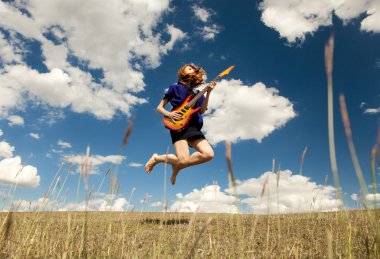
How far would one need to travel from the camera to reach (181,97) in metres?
6.06

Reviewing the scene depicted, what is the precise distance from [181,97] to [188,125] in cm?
55

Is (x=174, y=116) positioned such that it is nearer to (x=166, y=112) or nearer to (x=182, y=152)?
(x=166, y=112)

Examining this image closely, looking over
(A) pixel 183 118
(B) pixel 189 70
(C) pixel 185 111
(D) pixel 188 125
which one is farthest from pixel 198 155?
(B) pixel 189 70

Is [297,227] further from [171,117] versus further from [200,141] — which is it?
[171,117]

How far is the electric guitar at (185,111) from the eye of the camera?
584cm

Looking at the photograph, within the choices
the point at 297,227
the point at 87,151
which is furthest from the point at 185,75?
the point at 87,151

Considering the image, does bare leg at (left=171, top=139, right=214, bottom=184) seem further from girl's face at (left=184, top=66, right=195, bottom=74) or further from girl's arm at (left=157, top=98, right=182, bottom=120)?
girl's face at (left=184, top=66, right=195, bottom=74)

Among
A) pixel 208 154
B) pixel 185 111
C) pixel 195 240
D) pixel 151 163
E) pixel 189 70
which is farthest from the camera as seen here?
pixel 151 163

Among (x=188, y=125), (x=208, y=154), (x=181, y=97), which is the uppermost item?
(x=181, y=97)

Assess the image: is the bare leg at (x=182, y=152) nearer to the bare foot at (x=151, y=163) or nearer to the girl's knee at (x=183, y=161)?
the girl's knee at (x=183, y=161)

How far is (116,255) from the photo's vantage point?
3027mm

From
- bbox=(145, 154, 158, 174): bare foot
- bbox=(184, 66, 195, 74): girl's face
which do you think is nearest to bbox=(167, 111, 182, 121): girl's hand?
bbox=(184, 66, 195, 74): girl's face

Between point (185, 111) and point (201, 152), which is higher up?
point (185, 111)

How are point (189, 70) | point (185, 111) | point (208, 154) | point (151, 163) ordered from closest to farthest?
point (208, 154), point (185, 111), point (189, 70), point (151, 163)
